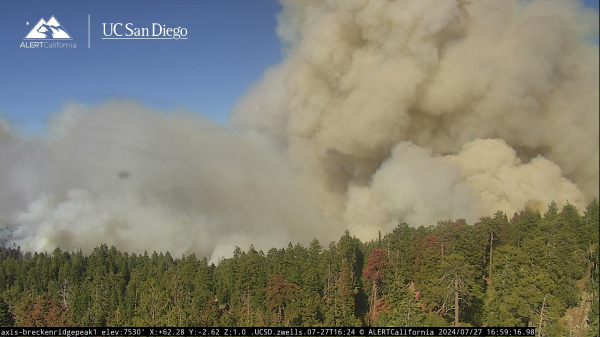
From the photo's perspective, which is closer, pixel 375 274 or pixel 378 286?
pixel 375 274

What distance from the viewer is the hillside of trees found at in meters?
24.0

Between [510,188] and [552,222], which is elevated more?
[510,188]

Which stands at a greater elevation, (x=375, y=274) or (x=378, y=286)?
(x=375, y=274)

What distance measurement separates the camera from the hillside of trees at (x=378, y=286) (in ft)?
78.7

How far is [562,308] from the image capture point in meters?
24.9

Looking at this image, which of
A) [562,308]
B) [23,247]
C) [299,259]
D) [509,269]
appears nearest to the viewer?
[562,308]

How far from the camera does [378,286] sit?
30.3 m

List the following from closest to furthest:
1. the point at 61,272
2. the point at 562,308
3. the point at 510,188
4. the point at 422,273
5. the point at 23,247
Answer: the point at 562,308 → the point at 422,273 → the point at 61,272 → the point at 510,188 → the point at 23,247

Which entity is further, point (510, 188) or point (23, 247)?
point (23, 247)

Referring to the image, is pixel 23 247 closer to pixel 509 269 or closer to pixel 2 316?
pixel 2 316

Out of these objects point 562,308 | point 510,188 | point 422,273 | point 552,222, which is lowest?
point 562,308

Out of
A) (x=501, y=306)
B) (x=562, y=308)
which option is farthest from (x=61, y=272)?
(x=562, y=308)

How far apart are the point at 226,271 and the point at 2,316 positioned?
1426 centimetres

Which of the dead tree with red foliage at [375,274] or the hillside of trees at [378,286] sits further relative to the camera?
the dead tree with red foliage at [375,274]
